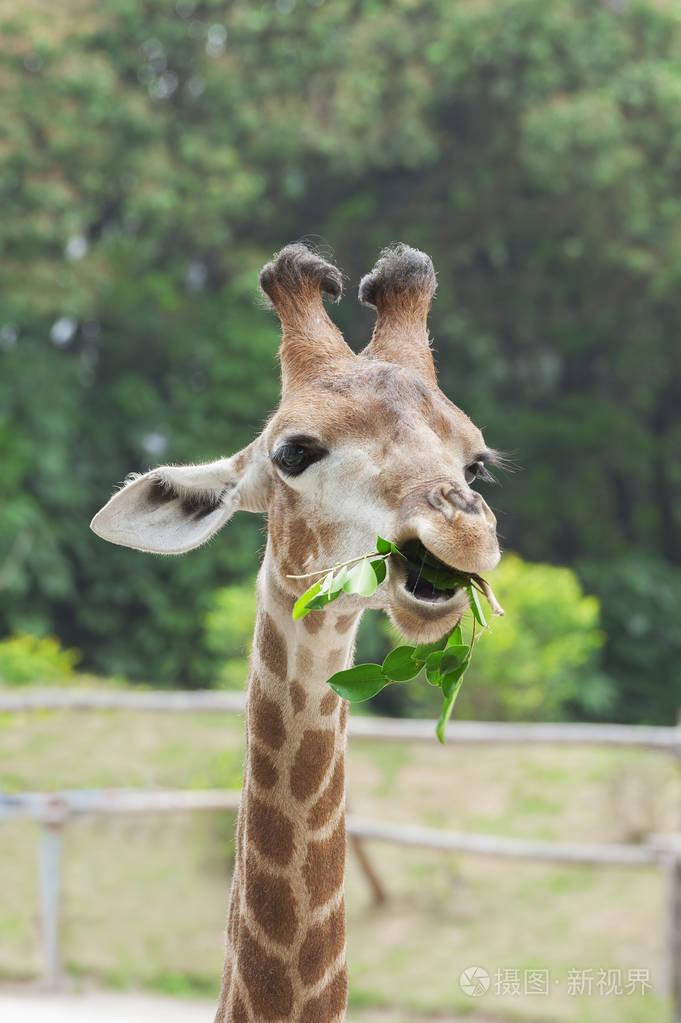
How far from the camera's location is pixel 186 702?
6527 millimetres

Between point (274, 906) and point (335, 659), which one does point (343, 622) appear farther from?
point (274, 906)

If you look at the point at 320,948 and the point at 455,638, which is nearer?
the point at 455,638

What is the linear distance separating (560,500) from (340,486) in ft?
37.5

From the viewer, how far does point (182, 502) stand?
7.33ft

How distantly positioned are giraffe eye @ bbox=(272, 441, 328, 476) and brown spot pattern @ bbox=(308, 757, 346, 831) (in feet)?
1.80

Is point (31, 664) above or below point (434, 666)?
below

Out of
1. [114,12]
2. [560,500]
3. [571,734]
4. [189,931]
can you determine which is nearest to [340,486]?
[571,734]

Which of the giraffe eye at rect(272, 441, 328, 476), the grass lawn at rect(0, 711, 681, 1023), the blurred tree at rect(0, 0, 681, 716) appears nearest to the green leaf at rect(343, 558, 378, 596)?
the giraffe eye at rect(272, 441, 328, 476)

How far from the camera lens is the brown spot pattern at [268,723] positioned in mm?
2055

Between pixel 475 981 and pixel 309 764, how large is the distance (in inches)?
107

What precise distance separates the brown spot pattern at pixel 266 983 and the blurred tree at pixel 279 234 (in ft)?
29.9

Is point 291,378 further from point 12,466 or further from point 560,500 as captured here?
point 560,500

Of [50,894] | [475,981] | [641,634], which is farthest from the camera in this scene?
[641,634]

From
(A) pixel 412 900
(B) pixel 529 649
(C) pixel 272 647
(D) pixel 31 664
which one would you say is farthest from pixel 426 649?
(D) pixel 31 664
